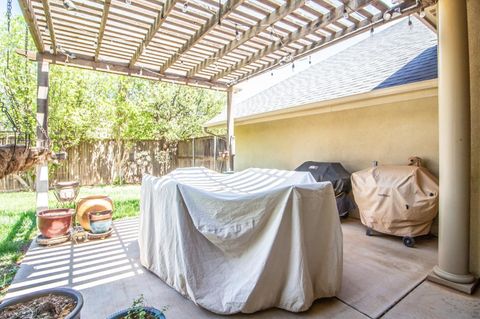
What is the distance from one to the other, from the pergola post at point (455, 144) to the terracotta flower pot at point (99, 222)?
4.66m

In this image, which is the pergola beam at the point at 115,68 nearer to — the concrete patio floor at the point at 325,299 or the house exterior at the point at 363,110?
the house exterior at the point at 363,110

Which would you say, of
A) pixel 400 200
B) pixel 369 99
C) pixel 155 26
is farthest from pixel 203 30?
pixel 400 200

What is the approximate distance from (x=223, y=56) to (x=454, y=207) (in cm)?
401

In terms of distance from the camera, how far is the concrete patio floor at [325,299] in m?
2.41

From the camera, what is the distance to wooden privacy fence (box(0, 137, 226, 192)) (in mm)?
9695

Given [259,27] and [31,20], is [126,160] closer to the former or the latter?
[31,20]

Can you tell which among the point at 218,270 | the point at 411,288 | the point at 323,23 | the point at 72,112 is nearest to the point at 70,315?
the point at 218,270

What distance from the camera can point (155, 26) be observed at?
3.69 m

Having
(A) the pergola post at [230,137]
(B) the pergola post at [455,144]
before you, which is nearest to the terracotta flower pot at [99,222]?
(A) the pergola post at [230,137]

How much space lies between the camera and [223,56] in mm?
4840

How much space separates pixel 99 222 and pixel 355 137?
5116mm

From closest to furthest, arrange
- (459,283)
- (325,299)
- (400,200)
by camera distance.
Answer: (325,299)
(459,283)
(400,200)

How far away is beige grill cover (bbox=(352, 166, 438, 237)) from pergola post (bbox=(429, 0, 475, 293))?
3.64ft

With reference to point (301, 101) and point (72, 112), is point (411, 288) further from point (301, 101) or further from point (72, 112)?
point (72, 112)
